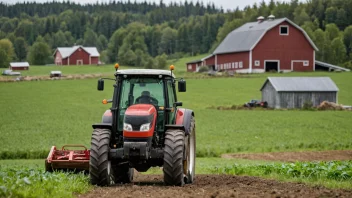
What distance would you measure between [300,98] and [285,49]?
3435 cm

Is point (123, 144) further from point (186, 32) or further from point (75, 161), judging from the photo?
point (186, 32)

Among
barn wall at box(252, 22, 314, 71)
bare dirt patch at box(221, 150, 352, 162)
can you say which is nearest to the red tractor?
bare dirt patch at box(221, 150, 352, 162)

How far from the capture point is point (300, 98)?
5847 centimetres

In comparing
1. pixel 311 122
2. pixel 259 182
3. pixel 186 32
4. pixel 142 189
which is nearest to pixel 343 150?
pixel 311 122

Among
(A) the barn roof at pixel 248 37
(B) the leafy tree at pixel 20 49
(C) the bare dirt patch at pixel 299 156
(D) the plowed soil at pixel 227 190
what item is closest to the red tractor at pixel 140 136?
(D) the plowed soil at pixel 227 190

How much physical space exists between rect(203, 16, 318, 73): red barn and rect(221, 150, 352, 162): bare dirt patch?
59.1m

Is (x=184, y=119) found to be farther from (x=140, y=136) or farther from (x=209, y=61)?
(x=209, y=61)

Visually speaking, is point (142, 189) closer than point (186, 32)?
Yes

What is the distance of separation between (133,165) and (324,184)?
14.3ft

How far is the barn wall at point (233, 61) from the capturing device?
91325 millimetres

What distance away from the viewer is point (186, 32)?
6954 inches

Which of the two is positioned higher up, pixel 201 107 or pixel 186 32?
pixel 186 32

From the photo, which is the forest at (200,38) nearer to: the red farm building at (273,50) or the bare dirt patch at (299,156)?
the red farm building at (273,50)

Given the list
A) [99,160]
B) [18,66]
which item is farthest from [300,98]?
[18,66]
